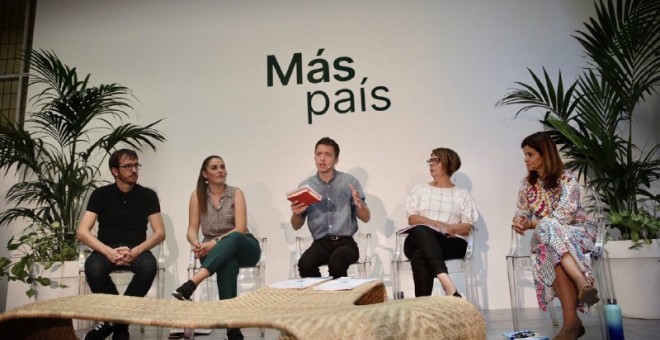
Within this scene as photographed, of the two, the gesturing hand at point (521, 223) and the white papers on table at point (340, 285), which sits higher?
the gesturing hand at point (521, 223)

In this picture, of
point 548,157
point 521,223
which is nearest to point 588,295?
point 521,223

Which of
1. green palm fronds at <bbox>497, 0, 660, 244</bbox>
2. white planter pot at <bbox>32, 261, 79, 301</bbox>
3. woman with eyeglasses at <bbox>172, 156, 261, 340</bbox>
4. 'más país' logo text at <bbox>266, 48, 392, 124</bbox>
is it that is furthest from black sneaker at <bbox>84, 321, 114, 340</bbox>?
green palm fronds at <bbox>497, 0, 660, 244</bbox>

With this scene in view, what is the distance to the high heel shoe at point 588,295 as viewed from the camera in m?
2.63

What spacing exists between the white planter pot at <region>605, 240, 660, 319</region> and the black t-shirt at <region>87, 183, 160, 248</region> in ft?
10.9

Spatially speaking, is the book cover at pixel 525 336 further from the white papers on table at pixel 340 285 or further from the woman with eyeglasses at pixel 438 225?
the white papers on table at pixel 340 285

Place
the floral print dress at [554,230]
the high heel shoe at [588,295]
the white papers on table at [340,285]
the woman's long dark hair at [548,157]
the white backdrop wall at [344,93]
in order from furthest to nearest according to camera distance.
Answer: the white backdrop wall at [344,93]
the woman's long dark hair at [548,157]
the floral print dress at [554,230]
the high heel shoe at [588,295]
the white papers on table at [340,285]

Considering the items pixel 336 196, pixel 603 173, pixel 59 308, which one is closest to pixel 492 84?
pixel 603 173

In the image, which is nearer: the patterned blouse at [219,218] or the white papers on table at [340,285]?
the white papers on table at [340,285]

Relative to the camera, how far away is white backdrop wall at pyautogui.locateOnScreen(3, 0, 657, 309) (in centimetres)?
475

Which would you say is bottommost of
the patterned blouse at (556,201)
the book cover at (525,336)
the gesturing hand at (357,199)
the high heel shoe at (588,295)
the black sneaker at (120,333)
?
the book cover at (525,336)

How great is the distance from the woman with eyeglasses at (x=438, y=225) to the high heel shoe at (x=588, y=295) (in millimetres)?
751

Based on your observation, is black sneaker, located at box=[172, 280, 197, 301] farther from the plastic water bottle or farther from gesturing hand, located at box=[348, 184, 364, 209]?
the plastic water bottle

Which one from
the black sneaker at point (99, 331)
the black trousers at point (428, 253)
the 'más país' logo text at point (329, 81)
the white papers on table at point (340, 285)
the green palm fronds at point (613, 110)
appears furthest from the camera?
the 'más país' logo text at point (329, 81)

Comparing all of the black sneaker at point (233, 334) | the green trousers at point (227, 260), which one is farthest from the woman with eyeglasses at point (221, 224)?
the black sneaker at point (233, 334)
